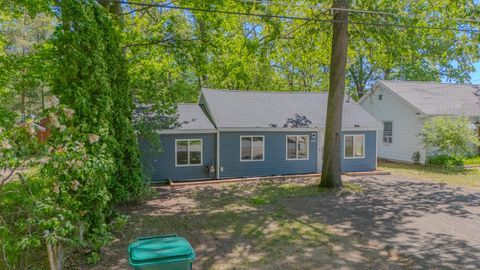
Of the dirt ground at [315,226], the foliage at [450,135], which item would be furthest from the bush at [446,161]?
the dirt ground at [315,226]

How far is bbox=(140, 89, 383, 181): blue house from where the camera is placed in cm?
1392

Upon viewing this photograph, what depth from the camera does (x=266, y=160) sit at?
15.2 meters

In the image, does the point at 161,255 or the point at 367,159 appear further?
the point at 367,159

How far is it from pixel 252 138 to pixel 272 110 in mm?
2439

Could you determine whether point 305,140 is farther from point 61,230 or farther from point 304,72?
→ point 304,72

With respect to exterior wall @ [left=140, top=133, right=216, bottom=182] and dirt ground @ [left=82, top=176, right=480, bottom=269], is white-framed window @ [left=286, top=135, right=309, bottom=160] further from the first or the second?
exterior wall @ [left=140, top=133, right=216, bottom=182]

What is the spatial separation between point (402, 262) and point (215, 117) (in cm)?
1046

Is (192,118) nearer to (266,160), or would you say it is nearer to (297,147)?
(266,160)

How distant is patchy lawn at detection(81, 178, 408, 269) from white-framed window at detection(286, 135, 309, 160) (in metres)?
3.73

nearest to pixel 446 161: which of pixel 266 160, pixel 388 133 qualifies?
pixel 388 133

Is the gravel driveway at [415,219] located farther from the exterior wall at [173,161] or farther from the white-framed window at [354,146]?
the exterior wall at [173,161]

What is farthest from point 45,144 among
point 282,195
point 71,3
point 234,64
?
point 234,64

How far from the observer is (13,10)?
9977 millimetres

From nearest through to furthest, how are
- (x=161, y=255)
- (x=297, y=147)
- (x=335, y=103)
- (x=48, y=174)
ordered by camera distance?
(x=161, y=255) < (x=48, y=174) < (x=335, y=103) < (x=297, y=147)
